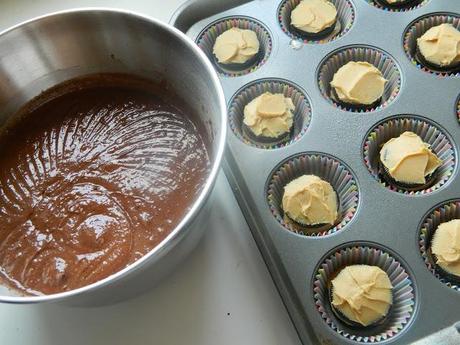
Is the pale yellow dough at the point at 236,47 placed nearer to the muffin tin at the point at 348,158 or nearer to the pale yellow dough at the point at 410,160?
the muffin tin at the point at 348,158

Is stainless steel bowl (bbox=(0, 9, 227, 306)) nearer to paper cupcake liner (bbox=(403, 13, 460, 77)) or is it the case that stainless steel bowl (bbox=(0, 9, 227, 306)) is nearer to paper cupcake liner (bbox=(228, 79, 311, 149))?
paper cupcake liner (bbox=(228, 79, 311, 149))

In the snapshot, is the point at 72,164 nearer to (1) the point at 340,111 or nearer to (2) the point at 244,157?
(2) the point at 244,157

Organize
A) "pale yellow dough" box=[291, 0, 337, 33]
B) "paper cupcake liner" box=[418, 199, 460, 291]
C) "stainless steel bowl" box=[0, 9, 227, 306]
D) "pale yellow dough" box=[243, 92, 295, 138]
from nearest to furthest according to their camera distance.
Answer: "stainless steel bowl" box=[0, 9, 227, 306] → "paper cupcake liner" box=[418, 199, 460, 291] → "pale yellow dough" box=[243, 92, 295, 138] → "pale yellow dough" box=[291, 0, 337, 33]

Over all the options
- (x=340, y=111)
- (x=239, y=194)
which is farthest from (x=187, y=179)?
(x=340, y=111)

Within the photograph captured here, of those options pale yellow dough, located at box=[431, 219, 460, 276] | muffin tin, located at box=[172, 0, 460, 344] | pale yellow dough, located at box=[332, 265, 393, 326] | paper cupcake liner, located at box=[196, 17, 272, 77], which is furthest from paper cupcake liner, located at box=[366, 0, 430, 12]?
pale yellow dough, located at box=[332, 265, 393, 326]

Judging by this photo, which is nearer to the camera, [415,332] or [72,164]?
[415,332]

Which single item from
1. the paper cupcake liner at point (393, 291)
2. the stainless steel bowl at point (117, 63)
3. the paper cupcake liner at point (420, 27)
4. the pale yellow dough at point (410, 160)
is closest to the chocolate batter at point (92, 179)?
the stainless steel bowl at point (117, 63)
